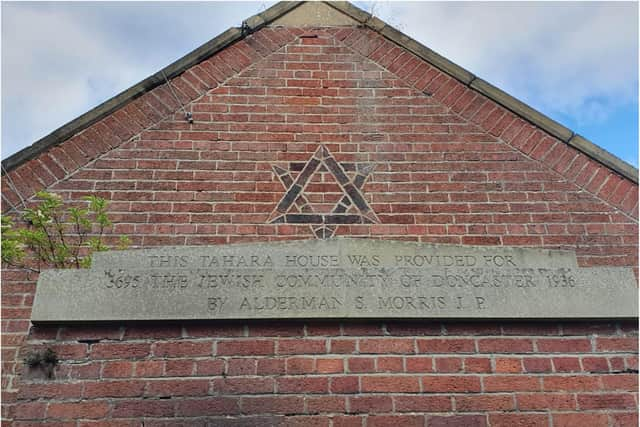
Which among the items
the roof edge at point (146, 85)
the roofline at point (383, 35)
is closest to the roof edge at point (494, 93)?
the roofline at point (383, 35)

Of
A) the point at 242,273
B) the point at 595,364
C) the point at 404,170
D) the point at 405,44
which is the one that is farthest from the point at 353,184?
the point at 595,364

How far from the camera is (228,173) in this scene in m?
4.34

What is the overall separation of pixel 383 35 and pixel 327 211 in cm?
193

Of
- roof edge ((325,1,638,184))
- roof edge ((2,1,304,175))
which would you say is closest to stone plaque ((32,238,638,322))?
roof edge ((325,1,638,184))

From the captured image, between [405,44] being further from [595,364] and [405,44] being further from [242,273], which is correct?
[595,364]

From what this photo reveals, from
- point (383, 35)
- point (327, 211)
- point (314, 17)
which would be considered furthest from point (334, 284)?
point (314, 17)

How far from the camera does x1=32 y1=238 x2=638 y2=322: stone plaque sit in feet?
11.4

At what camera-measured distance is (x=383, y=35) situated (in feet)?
16.9

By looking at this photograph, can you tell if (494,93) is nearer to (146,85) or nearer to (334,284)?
(334,284)

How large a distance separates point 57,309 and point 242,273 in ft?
3.66

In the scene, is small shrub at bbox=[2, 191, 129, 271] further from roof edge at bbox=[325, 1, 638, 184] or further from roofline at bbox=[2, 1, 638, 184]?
roof edge at bbox=[325, 1, 638, 184]

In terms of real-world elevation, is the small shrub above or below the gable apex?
below

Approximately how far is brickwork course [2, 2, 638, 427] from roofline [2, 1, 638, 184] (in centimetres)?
2

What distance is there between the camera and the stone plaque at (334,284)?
3465mm
